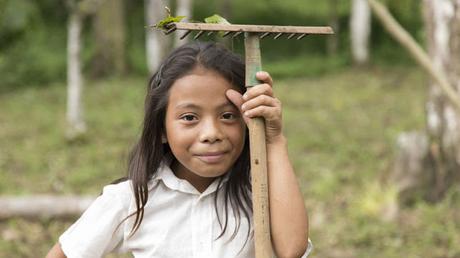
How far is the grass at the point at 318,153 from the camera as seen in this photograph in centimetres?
512

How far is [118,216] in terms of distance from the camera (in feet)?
7.16

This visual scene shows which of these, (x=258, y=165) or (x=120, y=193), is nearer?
(x=258, y=165)

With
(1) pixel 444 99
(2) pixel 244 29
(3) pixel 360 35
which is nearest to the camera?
(2) pixel 244 29

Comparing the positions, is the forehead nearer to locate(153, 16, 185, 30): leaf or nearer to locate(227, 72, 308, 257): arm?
locate(227, 72, 308, 257): arm

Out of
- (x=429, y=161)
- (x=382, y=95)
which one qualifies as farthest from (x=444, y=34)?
(x=382, y=95)

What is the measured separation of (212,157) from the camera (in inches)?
80.0

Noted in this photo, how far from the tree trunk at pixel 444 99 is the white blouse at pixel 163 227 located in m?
3.44

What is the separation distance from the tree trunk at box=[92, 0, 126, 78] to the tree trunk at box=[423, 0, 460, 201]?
9.08 metres

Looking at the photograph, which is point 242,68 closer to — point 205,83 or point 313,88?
point 205,83

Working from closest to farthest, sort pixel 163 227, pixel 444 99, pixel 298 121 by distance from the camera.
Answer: pixel 163 227, pixel 444 99, pixel 298 121

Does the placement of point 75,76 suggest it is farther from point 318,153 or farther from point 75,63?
point 318,153

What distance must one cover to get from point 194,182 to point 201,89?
1.09 ft

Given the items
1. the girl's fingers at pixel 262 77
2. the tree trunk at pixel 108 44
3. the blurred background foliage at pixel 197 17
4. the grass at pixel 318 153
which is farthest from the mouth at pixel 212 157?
the tree trunk at pixel 108 44

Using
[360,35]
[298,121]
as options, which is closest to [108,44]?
[360,35]
